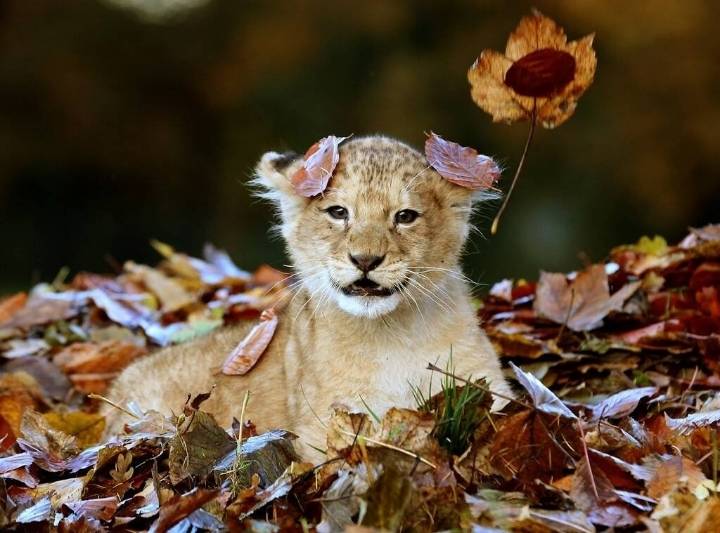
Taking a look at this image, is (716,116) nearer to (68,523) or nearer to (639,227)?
(639,227)

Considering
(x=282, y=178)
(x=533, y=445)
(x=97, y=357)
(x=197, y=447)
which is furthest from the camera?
(x=97, y=357)

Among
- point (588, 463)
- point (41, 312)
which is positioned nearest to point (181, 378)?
point (41, 312)

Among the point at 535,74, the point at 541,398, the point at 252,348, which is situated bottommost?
the point at 252,348

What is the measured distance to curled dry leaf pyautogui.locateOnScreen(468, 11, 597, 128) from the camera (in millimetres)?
3348

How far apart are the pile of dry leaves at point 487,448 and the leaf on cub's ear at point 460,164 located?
0.71m

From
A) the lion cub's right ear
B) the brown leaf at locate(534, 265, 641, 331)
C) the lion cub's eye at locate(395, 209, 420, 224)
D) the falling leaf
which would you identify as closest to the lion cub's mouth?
the lion cub's eye at locate(395, 209, 420, 224)

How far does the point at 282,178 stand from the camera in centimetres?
421

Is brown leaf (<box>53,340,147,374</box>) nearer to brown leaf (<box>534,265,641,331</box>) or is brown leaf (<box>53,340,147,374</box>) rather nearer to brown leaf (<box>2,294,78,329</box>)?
brown leaf (<box>2,294,78,329</box>)

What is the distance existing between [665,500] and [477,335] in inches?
59.4

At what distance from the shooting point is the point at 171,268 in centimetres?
740

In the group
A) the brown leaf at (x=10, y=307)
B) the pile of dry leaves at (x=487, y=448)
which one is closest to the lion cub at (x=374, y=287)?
the pile of dry leaves at (x=487, y=448)

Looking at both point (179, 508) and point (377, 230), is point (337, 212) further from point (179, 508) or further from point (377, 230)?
point (179, 508)

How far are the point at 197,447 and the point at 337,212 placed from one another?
112 cm

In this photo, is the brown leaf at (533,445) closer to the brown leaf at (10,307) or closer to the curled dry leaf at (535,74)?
the curled dry leaf at (535,74)
